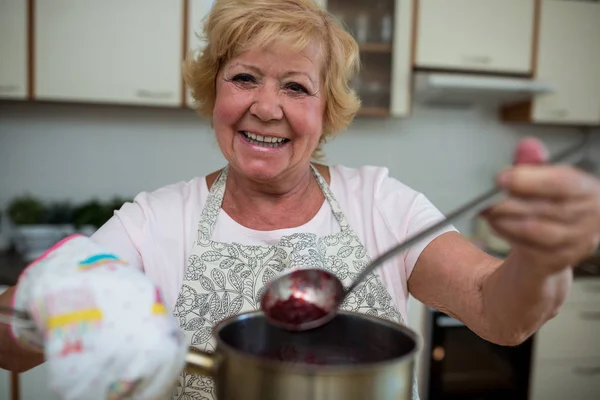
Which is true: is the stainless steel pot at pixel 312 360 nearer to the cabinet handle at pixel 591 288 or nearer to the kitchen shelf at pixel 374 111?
the kitchen shelf at pixel 374 111

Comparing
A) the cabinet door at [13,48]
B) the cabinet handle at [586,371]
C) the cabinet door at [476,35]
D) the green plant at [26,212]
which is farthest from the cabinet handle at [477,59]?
the green plant at [26,212]

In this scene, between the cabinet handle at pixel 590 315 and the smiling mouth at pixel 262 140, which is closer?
the smiling mouth at pixel 262 140

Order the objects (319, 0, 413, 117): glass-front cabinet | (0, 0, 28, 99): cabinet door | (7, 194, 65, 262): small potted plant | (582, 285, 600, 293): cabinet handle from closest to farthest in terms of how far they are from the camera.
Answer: (0, 0, 28, 99): cabinet door → (7, 194, 65, 262): small potted plant → (582, 285, 600, 293): cabinet handle → (319, 0, 413, 117): glass-front cabinet

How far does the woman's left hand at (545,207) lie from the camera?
0.51 metres

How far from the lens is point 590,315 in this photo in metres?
2.39

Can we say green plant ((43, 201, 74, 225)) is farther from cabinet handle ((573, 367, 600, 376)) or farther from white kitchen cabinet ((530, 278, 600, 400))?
cabinet handle ((573, 367, 600, 376))

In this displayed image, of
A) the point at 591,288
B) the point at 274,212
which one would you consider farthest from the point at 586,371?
the point at 274,212

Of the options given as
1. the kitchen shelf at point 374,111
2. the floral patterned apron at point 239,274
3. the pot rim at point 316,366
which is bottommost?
the floral patterned apron at point 239,274

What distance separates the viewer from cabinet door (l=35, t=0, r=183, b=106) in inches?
85.4

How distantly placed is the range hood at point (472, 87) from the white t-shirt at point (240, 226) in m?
1.32

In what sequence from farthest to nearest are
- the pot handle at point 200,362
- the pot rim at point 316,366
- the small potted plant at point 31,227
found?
1. the small potted plant at point 31,227
2. the pot handle at point 200,362
3. the pot rim at point 316,366

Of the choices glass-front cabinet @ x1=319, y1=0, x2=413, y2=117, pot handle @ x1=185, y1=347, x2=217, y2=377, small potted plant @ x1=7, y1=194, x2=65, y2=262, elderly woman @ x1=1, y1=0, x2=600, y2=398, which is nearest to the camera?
pot handle @ x1=185, y1=347, x2=217, y2=377

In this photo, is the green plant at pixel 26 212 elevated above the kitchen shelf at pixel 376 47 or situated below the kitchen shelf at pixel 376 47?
below

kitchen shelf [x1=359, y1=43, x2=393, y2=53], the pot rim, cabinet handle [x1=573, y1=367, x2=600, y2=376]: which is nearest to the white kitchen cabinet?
cabinet handle [x1=573, y1=367, x2=600, y2=376]
